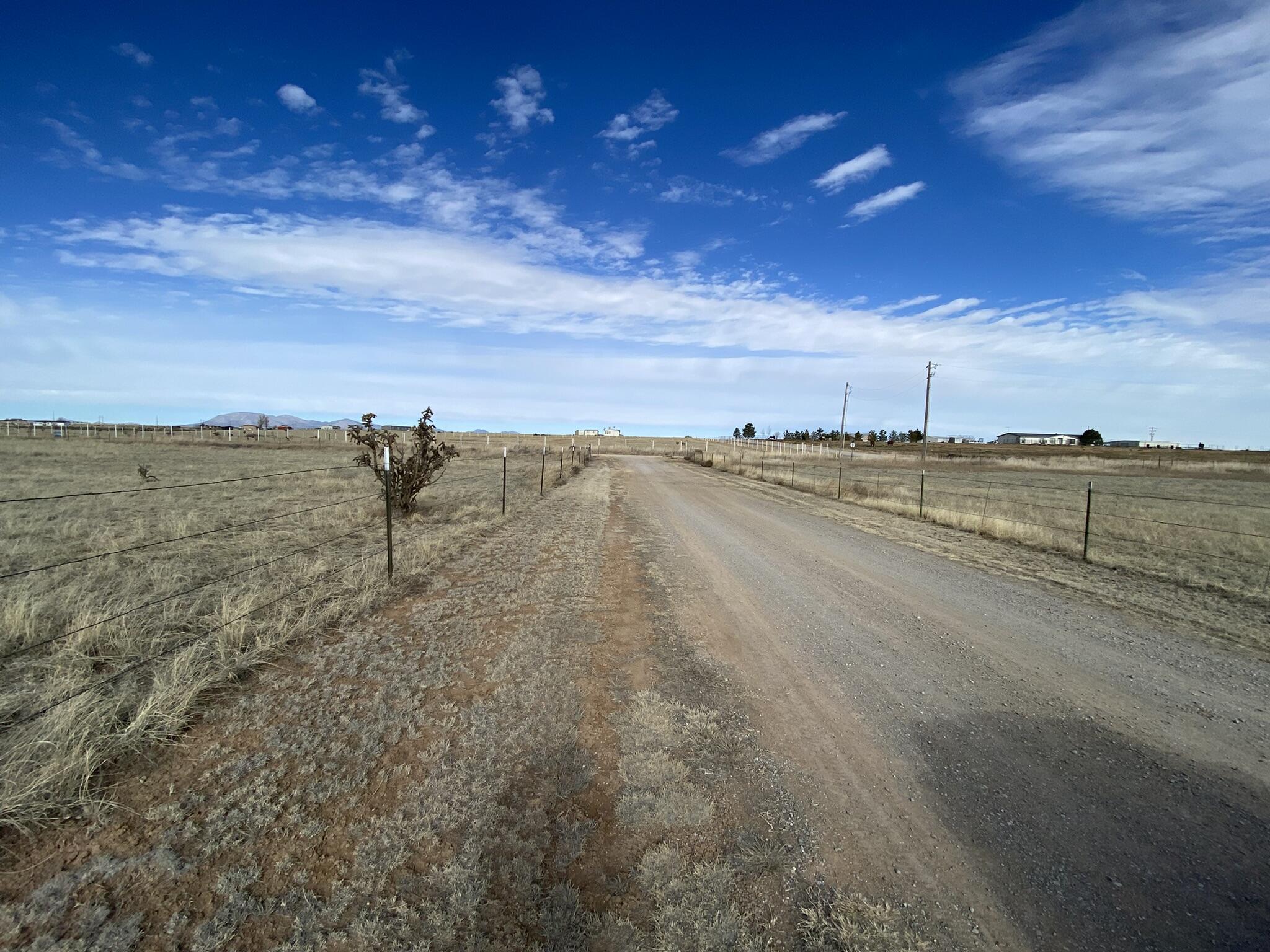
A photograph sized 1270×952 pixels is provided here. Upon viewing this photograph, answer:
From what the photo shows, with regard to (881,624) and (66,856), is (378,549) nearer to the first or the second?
(66,856)

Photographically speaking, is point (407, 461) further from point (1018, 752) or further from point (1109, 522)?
point (1109, 522)

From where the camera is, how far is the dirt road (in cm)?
244

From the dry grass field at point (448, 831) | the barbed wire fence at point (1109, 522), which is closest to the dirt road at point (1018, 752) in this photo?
the dry grass field at point (448, 831)

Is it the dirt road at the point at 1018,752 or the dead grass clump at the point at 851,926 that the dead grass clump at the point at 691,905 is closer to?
the dead grass clump at the point at 851,926

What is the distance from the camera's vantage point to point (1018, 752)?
11.8 ft

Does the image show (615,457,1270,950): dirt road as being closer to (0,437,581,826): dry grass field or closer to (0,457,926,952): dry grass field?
(0,457,926,952): dry grass field

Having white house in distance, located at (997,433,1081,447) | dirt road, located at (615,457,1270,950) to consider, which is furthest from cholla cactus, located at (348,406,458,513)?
white house in distance, located at (997,433,1081,447)

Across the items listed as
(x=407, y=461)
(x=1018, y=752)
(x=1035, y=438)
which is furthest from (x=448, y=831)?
(x=1035, y=438)

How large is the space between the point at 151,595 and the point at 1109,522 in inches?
778

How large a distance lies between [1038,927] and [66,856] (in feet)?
13.8

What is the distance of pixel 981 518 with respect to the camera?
43.3 ft

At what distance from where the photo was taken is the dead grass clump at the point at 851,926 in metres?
2.20

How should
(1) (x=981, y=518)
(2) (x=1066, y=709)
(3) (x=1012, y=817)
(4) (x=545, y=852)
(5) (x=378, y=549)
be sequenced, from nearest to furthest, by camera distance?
(4) (x=545, y=852) → (3) (x=1012, y=817) → (2) (x=1066, y=709) → (5) (x=378, y=549) → (1) (x=981, y=518)

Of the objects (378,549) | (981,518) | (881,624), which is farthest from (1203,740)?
(981,518)
